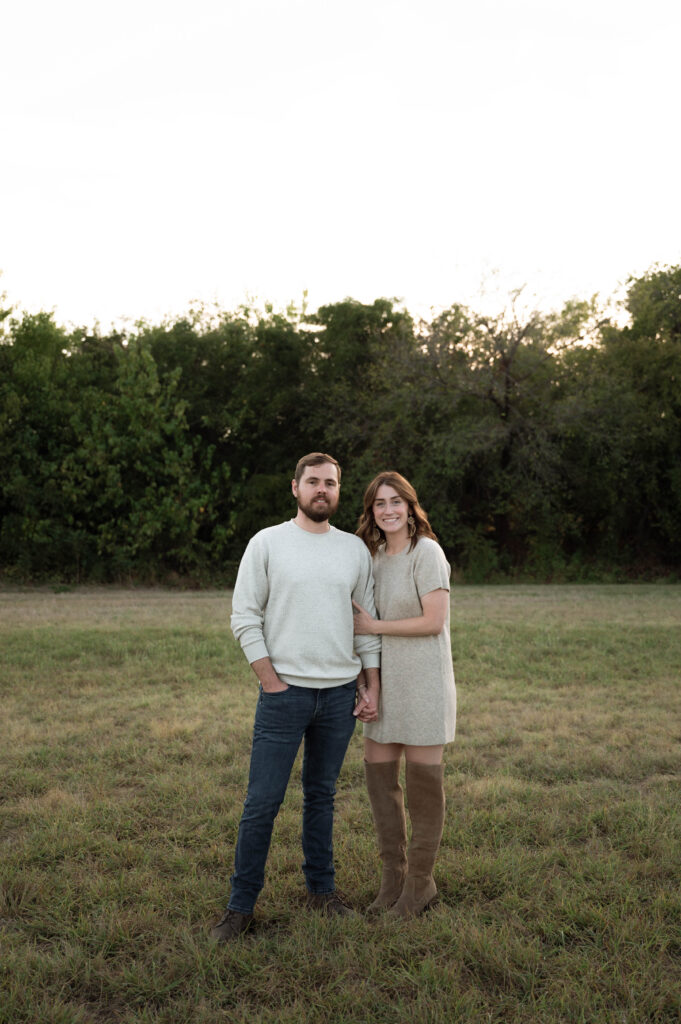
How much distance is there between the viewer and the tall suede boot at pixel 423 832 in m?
3.43

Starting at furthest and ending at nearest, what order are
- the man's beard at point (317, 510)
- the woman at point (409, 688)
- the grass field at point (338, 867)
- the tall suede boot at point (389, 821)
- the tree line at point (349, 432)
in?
1. the tree line at point (349, 432)
2. the tall suede boot at point (389, 821)
3. the woman at point (409, 688)
4. the man's beard at point (317, 510)
5. the grass field at point (338, 867)

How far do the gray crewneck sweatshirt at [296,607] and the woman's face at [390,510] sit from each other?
0.82 ft

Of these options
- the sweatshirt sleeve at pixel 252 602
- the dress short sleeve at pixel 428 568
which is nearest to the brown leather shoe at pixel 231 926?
the sweatshirt sleeve at pixel 252 602

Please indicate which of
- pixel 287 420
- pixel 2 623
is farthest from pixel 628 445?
pixel 2 623

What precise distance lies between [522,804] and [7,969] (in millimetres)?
2754

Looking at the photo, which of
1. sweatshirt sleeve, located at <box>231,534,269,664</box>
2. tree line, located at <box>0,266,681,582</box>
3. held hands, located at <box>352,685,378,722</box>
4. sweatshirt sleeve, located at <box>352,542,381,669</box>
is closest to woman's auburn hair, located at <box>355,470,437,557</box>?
sweatshirt sleeve, located at <box>352,542,381,669</box>

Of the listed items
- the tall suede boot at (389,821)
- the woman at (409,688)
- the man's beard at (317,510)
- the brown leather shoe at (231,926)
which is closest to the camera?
the brown leather shoe at (231,926)

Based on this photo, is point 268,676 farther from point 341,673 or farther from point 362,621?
point 362,621

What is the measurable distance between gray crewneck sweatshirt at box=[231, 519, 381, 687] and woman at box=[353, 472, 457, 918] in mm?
176

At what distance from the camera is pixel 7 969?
2938 millimetres

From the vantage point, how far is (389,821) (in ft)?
11.6

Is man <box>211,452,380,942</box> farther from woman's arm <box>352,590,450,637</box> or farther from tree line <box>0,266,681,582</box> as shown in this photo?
tree line <box>0,266,681,582</box>

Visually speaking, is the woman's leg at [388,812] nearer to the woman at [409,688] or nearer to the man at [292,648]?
the woman at [409,688]

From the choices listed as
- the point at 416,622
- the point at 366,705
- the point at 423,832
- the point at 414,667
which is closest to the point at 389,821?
the point at 423,832
